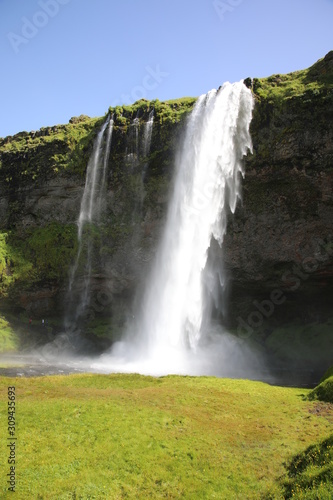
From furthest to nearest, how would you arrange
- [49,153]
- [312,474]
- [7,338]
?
1. [49,153]
2. [7,338]
3. [312,474]

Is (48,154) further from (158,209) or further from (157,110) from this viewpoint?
(158,209)

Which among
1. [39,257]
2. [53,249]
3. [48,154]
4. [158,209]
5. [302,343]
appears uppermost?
[48,154]

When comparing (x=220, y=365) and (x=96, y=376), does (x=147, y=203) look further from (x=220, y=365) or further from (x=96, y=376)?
(x=96, y=376)

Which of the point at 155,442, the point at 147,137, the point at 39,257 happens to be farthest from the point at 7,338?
the point at 155,442

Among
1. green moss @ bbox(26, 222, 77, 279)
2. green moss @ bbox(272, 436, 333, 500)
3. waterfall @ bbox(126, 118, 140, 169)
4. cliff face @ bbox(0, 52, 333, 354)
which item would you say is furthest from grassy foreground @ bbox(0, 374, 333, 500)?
waterfall @ bbox(126, 118, 140, 169)

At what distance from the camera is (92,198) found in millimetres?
45094

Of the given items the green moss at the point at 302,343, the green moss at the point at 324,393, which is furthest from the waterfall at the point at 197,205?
the green moss at the point at 324,393

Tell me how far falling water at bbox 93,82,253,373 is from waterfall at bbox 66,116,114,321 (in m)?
8.64

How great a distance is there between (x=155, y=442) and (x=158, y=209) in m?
30.9

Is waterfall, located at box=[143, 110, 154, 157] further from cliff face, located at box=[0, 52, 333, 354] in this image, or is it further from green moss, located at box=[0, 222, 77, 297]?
green moss, located at box=[0, 222, 77, 297]

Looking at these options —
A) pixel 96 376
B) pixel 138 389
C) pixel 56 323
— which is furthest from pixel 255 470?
pixel 56 323

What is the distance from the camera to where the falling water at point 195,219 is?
36.9 meters

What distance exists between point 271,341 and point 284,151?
1884cm

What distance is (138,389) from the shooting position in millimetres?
19672
